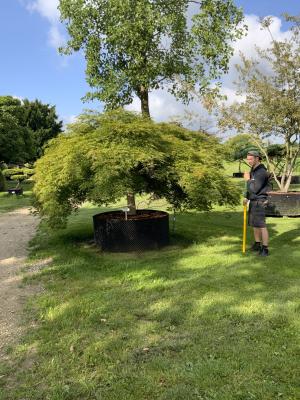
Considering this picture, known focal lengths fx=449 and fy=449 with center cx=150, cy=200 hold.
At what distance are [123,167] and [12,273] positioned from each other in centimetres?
233

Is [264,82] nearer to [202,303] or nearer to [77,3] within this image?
[77,3]

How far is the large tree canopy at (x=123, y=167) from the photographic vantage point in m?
6.82

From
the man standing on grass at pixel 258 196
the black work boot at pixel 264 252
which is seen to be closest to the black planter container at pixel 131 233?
the man standing on grass at pixel 258 196

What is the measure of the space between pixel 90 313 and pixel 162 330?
90cm

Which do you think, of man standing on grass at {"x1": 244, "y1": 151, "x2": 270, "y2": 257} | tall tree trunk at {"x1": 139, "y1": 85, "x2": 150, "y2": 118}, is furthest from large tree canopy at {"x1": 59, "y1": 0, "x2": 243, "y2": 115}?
man standing on grass at {"x1": 244, "y1": 151, "x2": 270, "y2": 257}

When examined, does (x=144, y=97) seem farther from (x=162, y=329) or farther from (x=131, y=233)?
(x=162, y=329)

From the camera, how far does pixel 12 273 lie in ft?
22.4

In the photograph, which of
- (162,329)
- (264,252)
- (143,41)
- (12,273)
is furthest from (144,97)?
(162,329)

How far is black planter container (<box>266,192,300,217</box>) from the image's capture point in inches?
470

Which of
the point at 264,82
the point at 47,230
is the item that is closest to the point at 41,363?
the point at 47,230

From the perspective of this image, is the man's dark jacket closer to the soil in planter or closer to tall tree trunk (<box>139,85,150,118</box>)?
the soil in planter

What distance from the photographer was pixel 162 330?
13.9 feet

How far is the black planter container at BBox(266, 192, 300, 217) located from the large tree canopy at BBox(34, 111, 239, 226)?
15.1 feet

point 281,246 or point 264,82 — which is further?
point 264,82
